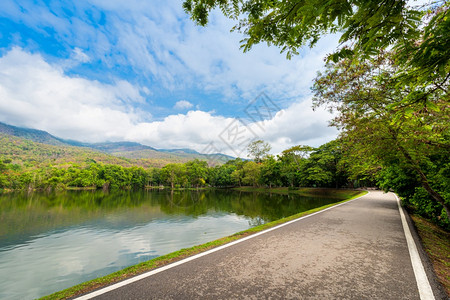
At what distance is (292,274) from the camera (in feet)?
10.4

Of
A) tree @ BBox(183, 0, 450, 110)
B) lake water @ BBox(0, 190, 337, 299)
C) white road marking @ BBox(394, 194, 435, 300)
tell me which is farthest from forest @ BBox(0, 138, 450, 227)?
lake water @ BBox(0, 190, 337, 299)

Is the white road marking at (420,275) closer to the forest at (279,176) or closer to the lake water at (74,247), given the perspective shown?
the forest at (279,176)

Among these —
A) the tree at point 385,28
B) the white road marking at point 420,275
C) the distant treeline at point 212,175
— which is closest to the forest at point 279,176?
the distant treeline at point 212,175

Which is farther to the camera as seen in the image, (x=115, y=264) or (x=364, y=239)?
(x=115, y=264)

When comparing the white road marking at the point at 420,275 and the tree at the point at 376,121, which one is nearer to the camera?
the white road marking at the point at 420,275

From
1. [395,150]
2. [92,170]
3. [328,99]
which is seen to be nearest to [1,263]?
[328,99]

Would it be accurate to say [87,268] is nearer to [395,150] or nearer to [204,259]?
[204,259]

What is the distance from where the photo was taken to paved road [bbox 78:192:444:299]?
265 centimetres

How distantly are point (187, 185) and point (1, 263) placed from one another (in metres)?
72.0

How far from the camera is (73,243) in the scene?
31.1 ft

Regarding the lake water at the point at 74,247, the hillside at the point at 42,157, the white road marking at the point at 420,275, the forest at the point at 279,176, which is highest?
the hillside at the point at 42,157

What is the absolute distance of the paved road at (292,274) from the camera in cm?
265

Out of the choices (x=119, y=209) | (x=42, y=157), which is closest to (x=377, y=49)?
(x=119, y=209)

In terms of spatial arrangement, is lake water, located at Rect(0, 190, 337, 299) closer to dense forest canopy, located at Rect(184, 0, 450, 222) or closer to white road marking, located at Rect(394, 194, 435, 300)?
white road marking, located at Rect(394, 194, 435, 300)
